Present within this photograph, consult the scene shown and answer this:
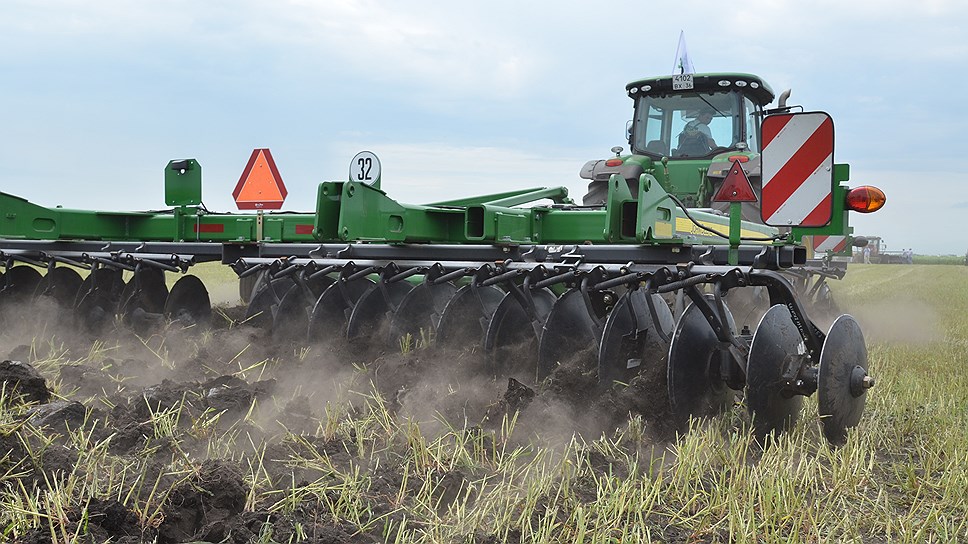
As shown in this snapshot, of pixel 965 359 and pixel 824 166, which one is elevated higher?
pixel 824 166

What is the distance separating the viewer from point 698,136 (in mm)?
7730

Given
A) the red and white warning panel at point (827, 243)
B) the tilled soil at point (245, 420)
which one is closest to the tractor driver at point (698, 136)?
the red and white warning panel at point (827, 243)

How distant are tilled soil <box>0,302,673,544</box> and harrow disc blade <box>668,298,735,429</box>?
0.41 ft

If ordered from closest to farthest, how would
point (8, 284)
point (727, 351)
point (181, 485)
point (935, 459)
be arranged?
1. point (181, 485)
2. point (935, 459)
3. point (727, 351)
4. point (8, 284)

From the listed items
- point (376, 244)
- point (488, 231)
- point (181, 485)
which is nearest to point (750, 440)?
point (488, 231)

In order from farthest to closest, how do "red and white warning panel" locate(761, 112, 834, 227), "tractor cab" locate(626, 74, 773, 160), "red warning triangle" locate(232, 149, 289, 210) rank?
1. "tractor cab" locate(626, 74, 773, 160)
2. "red warning triangle" locate(232, 149, 289, 210)
3. "red and white warning panel" locate(761, 112, 834, 227)

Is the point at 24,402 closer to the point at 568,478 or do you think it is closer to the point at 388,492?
the point at 388,492

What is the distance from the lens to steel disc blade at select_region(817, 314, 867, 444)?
11.9 feet

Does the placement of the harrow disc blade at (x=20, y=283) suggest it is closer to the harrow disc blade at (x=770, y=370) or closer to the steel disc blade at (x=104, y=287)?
the steel disc blade at (x=104, y=287)

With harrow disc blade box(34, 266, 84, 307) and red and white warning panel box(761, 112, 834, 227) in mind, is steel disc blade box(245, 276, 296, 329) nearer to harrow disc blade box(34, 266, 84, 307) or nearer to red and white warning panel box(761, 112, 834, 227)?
harrow disc blade box(34, 266, 84, 307)

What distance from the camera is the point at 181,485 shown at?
279 cm

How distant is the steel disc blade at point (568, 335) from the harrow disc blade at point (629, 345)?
0.54 ft

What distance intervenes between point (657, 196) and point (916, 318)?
7.94 metres

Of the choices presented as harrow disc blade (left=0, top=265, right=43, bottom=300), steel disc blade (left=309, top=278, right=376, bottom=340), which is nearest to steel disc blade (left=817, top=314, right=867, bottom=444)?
steel disc blade (left=309, top=278, right=376, bottom=340)
